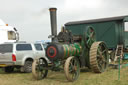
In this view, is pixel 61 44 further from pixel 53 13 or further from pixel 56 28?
pixel 53 13

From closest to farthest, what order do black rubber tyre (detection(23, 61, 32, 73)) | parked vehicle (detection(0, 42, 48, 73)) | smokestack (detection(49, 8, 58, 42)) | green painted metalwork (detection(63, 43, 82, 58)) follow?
1. smokestack (detection(49, 8, 58, 42))
2. green painted metalwork (detection(63, 43, 82, 58))
3. parked vehicle (detection(0, 42, 48, 73))
4. black rubber tyre (detection(23, 61, 32, 73))

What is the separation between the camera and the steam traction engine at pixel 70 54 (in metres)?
6.81

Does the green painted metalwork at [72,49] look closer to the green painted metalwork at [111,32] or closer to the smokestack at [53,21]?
the smokestack at [53,21]

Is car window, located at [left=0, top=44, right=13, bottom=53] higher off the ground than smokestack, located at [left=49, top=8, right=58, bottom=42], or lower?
lower

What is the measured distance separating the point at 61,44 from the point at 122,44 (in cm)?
755

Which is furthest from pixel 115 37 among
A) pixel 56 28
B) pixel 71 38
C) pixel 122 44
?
pixel 56 28

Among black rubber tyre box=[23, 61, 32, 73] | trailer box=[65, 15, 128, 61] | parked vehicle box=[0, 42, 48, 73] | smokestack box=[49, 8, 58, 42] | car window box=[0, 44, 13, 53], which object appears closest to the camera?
smokestack box=[49, 8, 58, 42]

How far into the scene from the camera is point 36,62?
283 inches

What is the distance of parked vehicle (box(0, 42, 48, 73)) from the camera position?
8430 millimetres

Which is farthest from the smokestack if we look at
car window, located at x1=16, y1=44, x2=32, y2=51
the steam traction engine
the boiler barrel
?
car window, located at x1=16, y1=44, x2=32, y2=51

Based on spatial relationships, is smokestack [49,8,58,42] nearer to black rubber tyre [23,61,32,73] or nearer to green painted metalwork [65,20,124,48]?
black rubber tyre [23,61,32,73]

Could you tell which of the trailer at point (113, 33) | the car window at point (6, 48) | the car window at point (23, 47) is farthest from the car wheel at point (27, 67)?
the trailer at point (113, 33)

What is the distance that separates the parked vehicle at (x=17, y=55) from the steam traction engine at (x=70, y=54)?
1162 mm

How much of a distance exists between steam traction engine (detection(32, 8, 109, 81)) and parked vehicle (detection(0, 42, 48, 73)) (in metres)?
1.16
